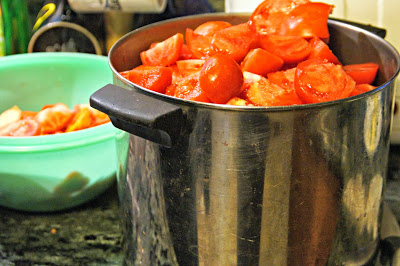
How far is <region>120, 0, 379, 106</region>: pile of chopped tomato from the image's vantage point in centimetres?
56

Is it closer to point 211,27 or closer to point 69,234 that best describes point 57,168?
point 69,234

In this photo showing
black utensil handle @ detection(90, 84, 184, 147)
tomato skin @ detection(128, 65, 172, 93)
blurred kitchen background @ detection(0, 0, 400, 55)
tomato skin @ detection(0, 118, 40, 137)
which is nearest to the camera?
black utensil handle @ detection(90, 84, 184, 147)

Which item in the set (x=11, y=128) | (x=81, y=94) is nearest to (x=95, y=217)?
(x=11, y=128)

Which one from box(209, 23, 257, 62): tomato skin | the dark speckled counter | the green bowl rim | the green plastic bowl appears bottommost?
the dark speckled counter

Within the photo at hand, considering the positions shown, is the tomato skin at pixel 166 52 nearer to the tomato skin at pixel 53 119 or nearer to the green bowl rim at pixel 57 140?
the green bowl rim at pixel 57 140

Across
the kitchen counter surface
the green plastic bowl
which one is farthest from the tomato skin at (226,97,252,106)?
the kitchen counter surface

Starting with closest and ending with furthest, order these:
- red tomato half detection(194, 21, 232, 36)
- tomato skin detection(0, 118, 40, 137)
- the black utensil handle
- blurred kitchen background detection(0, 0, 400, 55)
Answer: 1. the black utensil handle
2. red tomato half detection(194, 21, 232, 36)
3. tomato skin detection(0, 118, 40, 137)
4. blurred kitchen background detection(0, 0, 400, 55)

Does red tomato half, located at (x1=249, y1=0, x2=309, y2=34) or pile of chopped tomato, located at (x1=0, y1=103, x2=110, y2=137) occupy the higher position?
red tomato half, located at (x1=249, y1=0, x2=309, y2=34)

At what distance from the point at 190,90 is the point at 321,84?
16 centimetres

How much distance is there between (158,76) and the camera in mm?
606

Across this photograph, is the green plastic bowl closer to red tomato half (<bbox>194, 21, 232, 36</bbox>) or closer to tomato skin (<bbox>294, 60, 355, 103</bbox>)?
red tomato half (<bbox>194, 21, 232, 36</bbox>)

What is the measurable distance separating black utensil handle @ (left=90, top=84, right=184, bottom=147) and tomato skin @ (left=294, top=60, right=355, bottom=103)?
16 cm

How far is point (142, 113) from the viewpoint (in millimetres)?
477

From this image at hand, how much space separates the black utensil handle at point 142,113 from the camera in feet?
1.55
